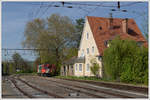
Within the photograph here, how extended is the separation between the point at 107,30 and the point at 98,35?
8.82 ft

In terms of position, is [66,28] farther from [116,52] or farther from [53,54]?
[116,52]

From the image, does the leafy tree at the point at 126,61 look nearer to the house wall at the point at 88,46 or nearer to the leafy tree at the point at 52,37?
the house wall at the point at 88,46

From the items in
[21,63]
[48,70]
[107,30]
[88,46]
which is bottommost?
[48,70]

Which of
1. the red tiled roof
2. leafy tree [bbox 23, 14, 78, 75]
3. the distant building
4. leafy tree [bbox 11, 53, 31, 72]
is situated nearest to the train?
leafy tree [bbox 23, 14, 78, 75]

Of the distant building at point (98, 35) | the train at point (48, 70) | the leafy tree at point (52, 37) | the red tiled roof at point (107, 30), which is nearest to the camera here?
the distant building at point (98, 35)

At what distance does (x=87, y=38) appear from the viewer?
131ft

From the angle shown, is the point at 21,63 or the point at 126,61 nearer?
the point at 126,61

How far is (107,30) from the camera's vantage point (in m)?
39.6

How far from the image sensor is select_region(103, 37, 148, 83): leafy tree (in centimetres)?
2288

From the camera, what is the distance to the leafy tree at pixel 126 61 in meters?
22.9

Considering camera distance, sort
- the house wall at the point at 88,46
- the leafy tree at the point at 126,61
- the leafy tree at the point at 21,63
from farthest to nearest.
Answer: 1. the leafy tree at the point at 21,63
2. the house wall at the point at 88,46
3. the leafy tree at the point at 126,61

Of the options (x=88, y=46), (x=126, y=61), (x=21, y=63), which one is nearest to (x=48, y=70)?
(x=88, y=46)

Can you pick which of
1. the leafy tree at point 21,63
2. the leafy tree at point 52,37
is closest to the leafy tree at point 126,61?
the leafy tree at point 52,37

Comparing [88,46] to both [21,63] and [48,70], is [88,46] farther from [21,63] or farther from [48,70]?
[21,63]
